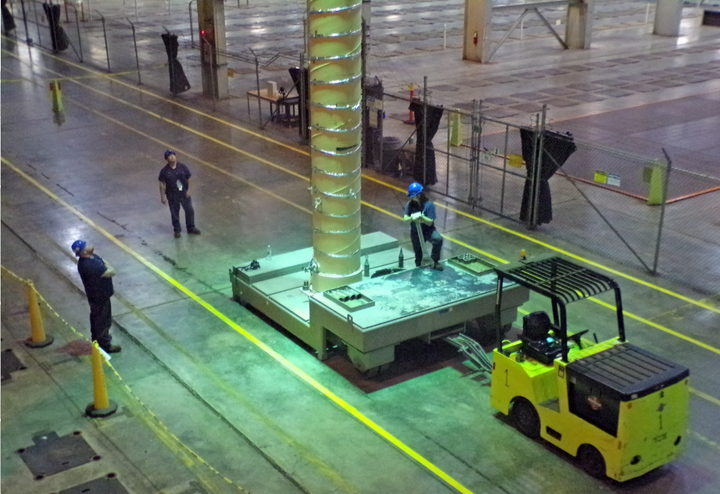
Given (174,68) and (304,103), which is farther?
(174,68)

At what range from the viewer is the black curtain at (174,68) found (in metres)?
27.7

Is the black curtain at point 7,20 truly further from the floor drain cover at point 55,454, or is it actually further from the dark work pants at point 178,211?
the floor drain cover at point 55,454

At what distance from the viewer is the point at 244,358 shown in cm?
1149

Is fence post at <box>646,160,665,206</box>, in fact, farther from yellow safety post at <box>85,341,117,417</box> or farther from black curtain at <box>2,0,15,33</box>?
black curtain at <box>2,0,15,33</box>

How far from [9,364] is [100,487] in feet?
11.3

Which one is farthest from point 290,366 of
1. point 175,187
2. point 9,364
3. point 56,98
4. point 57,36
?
point 57,36

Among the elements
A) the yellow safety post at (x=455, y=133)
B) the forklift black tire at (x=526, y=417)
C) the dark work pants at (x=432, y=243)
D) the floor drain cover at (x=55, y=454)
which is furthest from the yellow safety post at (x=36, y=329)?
the yellow safety post at (x=455, y=133)

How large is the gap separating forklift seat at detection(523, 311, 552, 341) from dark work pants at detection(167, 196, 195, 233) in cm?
830

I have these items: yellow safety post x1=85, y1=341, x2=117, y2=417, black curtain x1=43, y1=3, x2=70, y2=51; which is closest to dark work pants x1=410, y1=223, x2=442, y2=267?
yellow safety post x1=85, y1=341, x2=117, y2=417

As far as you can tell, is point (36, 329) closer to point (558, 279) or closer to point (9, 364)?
point (9, 364)

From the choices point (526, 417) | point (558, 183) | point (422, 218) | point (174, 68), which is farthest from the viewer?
point (174, 68)

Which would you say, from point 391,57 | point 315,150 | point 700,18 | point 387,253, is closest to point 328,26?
point 315,150

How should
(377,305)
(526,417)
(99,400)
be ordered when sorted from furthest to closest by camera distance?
(377,305)
(99,400)
(526,417)

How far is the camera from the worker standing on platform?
50.1ft
